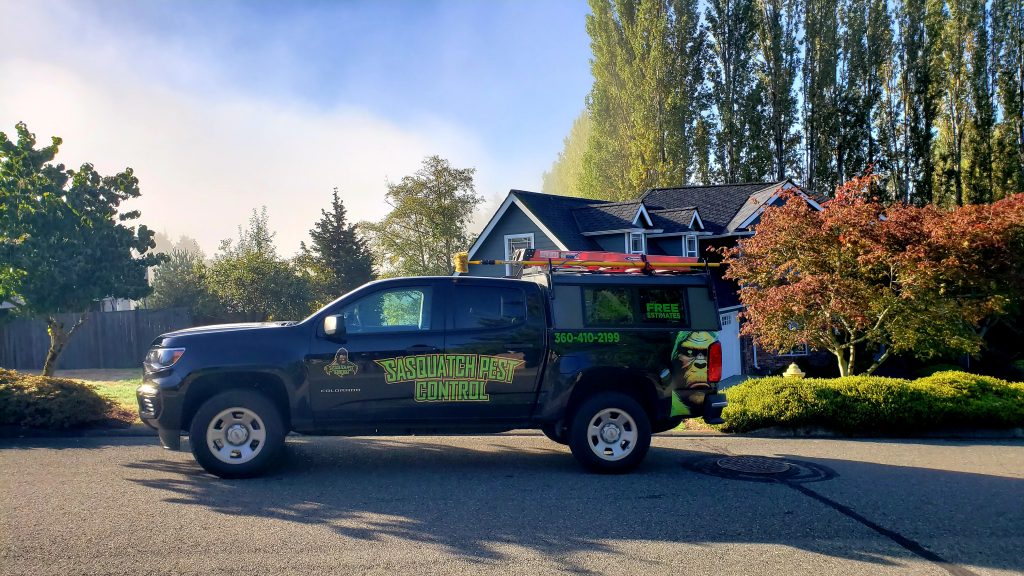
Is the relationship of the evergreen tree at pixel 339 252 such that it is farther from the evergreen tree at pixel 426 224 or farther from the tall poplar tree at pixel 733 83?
the tall poplar tree at pixel 733 83

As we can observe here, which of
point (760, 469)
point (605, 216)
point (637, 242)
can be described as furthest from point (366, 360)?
point (605, 216)

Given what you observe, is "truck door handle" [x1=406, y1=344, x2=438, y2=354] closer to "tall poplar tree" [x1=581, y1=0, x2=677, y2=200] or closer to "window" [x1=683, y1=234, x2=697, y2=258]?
"window" [x1=683, y1=234, x2=697, y2=258]

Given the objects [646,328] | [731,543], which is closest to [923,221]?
[646,328]

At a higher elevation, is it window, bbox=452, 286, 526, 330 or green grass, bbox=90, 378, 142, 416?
window, bbox=452, 286, 526, 330

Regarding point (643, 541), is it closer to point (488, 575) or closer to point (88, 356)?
point (488, 575)

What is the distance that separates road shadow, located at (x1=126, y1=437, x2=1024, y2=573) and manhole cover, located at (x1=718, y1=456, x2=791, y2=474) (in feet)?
1.19

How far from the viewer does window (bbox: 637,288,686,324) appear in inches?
307

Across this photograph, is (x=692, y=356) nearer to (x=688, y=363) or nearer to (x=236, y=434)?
(x=688, y=363)

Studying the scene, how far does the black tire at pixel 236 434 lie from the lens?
6.96 m

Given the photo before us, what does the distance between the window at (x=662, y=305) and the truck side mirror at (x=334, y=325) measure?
312 centimetres

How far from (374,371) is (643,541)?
3.12 meters

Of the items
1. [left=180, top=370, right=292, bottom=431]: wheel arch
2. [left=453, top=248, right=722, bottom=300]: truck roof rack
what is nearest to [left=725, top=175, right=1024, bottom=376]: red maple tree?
[left=453, top=248, right=722, bottom=300]: truck roof rack

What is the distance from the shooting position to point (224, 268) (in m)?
26.6

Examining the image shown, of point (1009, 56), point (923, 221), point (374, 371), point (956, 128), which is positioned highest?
point (1009, 56)
